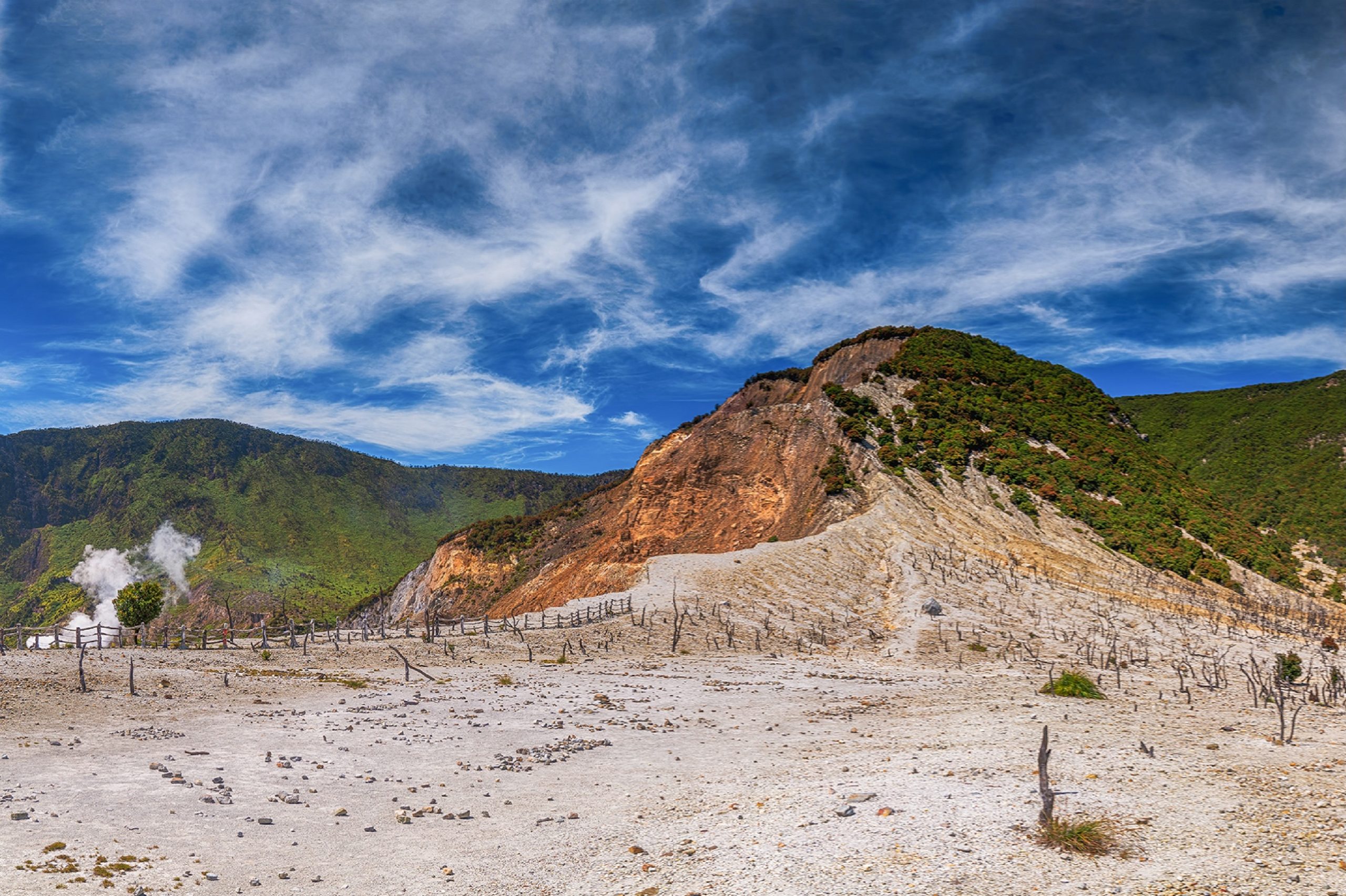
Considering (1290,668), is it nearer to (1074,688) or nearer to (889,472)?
(1074,688)

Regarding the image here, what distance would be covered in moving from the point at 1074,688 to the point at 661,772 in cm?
1201

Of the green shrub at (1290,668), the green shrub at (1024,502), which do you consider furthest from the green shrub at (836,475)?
the green shrub at (1290,668)

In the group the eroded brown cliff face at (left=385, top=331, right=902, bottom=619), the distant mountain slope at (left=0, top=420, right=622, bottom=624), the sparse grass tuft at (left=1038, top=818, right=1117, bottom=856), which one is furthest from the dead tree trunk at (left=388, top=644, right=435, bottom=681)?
the distant mountain slope at (left=0, top=420, right=622, bottom=624)

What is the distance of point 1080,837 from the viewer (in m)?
8.96

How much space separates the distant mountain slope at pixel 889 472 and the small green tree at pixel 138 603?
2250 centimetres

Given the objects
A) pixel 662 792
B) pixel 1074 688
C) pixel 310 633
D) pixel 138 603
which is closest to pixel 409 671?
pixel 310 633

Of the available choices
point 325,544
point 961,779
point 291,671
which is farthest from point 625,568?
point 325,544

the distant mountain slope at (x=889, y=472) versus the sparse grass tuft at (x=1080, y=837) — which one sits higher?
the distant mountain slope at (x=889, y=472)

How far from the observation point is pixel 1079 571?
38.7m

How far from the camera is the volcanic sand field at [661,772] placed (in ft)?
30.3

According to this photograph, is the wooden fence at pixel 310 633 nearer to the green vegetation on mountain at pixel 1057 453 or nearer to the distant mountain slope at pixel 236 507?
the green vegetation on mountain at pixel 1057 453

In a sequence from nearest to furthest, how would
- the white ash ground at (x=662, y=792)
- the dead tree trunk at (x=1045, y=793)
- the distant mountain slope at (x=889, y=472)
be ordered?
1. the white ash ground at (x=662, y=792)
2. the dead tree trunk at (x=1045, y=793)
3. the distant mountain slope at (x=889, y=472)

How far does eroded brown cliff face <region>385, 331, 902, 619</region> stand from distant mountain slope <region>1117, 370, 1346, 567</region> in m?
Answer: 39.5

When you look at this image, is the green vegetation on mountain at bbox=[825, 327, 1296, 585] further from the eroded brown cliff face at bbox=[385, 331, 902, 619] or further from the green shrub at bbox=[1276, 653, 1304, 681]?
the green shrub at bbox=[1276, 653, 1304, 681]
